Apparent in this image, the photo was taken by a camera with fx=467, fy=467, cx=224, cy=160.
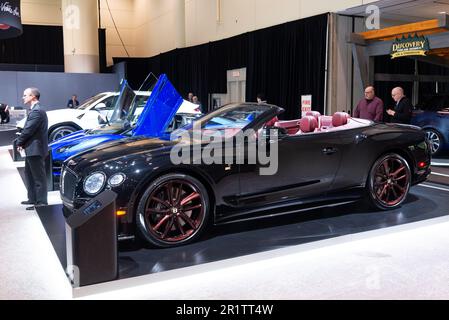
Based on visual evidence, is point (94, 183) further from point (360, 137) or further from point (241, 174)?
point (360, 137)

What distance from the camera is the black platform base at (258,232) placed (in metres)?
3.59

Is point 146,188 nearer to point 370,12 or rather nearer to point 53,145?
point 53,145

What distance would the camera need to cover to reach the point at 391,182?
4988 mm

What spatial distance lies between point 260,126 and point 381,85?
9.57 metres

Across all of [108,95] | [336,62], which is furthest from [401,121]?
[108,95]

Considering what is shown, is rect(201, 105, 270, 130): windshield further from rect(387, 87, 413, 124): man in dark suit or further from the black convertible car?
rect(387, 87, 413, 124): man in dark suit

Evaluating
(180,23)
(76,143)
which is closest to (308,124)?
(76,143)

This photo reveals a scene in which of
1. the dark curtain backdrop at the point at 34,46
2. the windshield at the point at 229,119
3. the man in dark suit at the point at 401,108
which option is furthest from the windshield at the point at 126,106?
the dark curtain backdrop at the point at 34,46

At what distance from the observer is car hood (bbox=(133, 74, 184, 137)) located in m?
5.31

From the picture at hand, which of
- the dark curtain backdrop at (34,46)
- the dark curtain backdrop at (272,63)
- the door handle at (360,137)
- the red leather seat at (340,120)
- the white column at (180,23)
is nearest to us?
the door handle at (360,137)

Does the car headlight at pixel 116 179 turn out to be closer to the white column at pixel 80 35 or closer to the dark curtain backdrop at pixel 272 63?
the dark curtain backdrop at pixel 272 63

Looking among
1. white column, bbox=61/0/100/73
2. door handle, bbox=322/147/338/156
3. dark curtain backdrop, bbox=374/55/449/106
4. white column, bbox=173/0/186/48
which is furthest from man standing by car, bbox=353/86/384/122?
white column, bbox=61/0/100/73

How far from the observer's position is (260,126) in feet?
13.8
